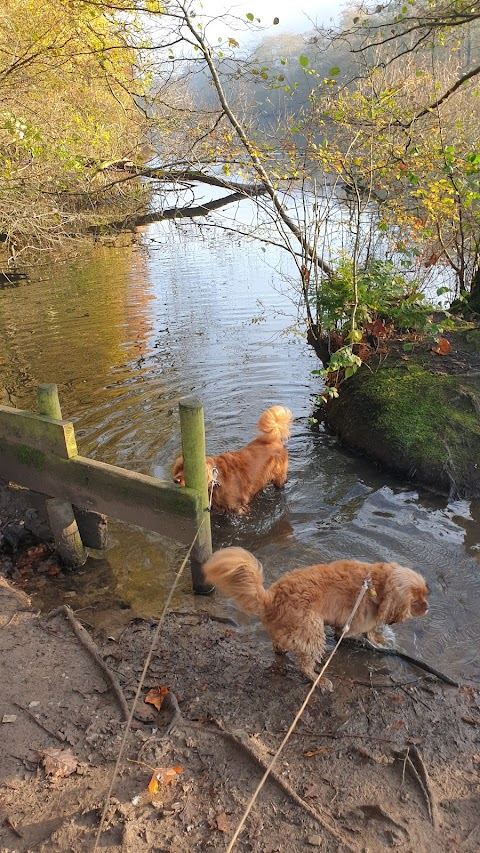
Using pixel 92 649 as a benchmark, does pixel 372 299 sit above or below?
above

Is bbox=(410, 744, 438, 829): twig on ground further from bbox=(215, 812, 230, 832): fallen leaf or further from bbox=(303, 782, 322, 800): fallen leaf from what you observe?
bbox=(215, 812, 230, 832): fallen leaf

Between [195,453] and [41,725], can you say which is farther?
[195,453]

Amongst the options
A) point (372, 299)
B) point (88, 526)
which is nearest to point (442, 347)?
point (372, 299)

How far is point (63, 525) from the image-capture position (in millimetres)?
5461

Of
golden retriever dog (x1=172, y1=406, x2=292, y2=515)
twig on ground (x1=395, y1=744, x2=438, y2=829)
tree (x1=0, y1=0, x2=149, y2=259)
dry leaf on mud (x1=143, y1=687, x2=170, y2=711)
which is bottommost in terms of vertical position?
dry leaf on mud (x1=143, y1=687, x2=170, y2=711)

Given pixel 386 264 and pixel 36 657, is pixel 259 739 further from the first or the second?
pixel 386 264

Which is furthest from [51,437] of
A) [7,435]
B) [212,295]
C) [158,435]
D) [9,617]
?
[212,295]

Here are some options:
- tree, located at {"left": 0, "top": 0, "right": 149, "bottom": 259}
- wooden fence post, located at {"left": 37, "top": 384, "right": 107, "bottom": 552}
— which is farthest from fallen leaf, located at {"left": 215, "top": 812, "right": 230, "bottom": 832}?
tree, located at {"left": 0, "top": 0, "right": 149, "bottom": 259}

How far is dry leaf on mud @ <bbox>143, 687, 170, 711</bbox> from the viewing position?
12.2ft

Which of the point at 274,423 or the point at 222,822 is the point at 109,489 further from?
the point at 222,822

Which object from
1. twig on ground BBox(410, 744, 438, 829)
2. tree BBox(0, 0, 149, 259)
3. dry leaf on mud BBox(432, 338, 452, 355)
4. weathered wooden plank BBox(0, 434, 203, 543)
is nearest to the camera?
twig on ground BBox(410, 744, 438, 829)

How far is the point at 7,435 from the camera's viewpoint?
18.1 feet

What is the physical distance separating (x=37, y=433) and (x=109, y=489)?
0.96 meters

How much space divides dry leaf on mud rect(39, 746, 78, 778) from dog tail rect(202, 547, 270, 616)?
134 centimetres
